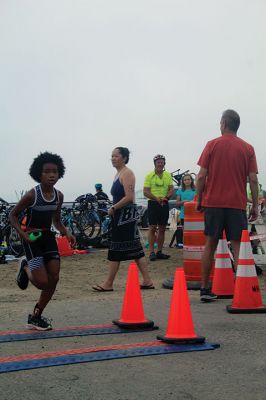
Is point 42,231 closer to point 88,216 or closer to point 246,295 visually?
point 246,295

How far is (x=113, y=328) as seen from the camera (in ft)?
20.4

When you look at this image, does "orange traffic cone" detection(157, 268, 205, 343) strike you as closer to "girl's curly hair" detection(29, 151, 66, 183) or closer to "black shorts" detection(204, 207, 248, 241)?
"girl's curly hair" detection(29, 151, 66, 183)

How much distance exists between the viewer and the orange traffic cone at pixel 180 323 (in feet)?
17.7

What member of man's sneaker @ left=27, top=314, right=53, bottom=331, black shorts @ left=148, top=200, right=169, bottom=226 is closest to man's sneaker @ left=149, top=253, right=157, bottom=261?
black shorts @ left=148, top=200, right=169, bottom=226

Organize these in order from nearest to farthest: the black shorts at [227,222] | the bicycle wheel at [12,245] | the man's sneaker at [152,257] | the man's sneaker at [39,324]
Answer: the man's sneaker at [39,324]
the black shorts at [227,222]
the man's sneaker at [152,257]
the bicycle wheel at [12,245]

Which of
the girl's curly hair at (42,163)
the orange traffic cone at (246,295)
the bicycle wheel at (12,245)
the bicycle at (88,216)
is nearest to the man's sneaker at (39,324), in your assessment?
the girl's curly hair at (42,163)

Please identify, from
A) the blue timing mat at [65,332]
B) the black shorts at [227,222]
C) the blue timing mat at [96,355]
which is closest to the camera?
the blue timing mat at [96,355]

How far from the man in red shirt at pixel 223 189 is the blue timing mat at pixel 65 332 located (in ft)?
5.97

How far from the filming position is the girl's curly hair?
652cm

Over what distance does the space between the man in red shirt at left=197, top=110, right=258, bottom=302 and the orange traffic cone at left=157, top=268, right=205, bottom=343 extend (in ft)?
7.01

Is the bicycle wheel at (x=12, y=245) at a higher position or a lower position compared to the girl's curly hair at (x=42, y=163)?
lower

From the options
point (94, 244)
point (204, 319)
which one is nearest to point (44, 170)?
point (204, 319)

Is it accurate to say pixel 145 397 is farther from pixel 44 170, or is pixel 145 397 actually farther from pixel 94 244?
pixel 94 244

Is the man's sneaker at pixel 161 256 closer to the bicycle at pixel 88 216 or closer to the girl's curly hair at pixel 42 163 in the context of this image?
the bicycle at pixel 88 216
